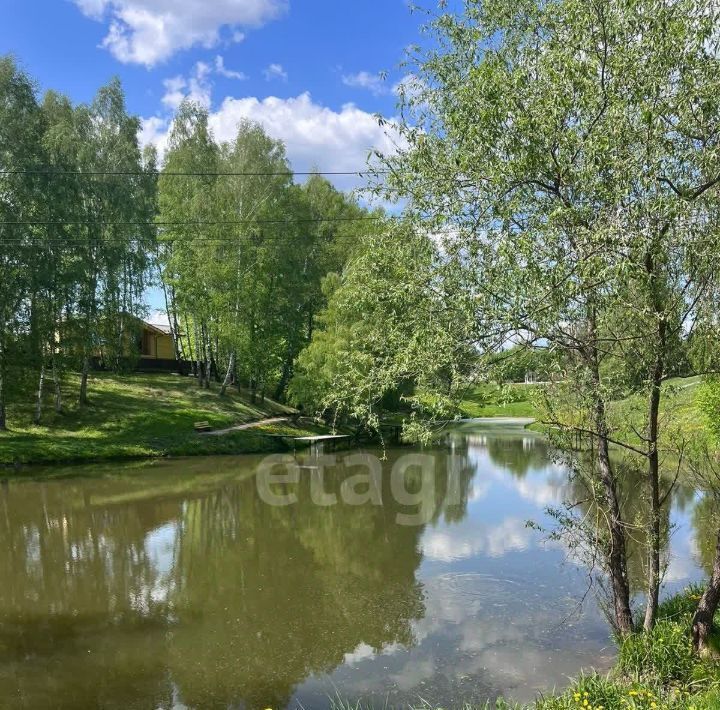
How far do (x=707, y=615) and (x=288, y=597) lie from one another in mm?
5830

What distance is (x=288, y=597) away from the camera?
984 cm

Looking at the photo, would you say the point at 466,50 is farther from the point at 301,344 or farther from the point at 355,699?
the point at 301,344

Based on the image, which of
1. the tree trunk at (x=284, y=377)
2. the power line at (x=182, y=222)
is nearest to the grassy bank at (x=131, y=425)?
the tree trunk at (x=284, y=377)

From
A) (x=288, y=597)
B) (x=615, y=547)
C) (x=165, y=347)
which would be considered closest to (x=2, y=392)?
(x=288, y=597)

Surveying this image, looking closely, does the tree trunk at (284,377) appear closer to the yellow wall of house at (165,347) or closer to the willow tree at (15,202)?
the yellow wall of house at (165,347)

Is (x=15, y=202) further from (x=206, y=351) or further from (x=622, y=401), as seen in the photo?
(x=622, y=401)

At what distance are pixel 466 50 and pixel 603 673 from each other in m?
6.99

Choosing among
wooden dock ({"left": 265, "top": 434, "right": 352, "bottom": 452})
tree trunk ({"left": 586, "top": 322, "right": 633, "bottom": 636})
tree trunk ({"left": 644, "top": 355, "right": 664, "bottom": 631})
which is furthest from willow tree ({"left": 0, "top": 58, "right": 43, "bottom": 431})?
tree trunk ({"left": 644, "top": 355, "right": 664, "bottom": 631})

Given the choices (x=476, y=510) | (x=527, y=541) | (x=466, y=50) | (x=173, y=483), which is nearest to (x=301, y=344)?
(x=173, y=483)

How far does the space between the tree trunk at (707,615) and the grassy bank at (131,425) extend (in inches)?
829

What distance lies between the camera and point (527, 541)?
13086 mm

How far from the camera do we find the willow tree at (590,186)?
5230mm

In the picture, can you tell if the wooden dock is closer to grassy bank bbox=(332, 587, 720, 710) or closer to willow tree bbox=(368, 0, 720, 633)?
grassy bank bbox=(332, 587, 720, 710)

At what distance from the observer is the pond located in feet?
23.3
